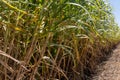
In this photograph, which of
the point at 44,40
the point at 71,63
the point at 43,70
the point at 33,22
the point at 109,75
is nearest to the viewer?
the point at 33,22

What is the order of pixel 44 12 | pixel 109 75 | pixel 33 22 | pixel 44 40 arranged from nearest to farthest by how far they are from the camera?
pixel 44 12, pixel 33 22, pixel 44 40, pixel 109 75

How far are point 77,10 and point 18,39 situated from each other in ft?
2.82

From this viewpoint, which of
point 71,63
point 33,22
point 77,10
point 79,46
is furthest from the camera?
point 79,46

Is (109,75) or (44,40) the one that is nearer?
(44,40)

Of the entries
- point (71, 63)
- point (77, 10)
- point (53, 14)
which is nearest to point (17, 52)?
point (53, 14)

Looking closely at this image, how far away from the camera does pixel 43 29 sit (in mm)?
1678

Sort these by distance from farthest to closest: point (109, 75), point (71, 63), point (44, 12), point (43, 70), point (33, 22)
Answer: point (109, 75) → point (71, 63) → point (43, 70) → point (33, 22) → point (44, 12)

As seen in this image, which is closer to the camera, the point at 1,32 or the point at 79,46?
the point at 1,32

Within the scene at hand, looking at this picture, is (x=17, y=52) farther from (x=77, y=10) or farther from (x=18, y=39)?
(x=77, y=10)

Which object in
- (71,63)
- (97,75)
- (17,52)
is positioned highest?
(17,52)

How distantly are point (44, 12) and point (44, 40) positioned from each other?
0.31 metres

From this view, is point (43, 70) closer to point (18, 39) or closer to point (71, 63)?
point (18, 39)

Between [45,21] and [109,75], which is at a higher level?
[45,21]

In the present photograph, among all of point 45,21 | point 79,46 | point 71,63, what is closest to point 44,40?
point 45,21
